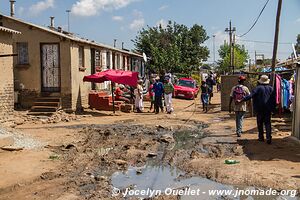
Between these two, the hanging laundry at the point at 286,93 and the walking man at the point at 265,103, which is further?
the hanging laundry at the point at 286,93

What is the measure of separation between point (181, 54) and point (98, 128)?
30.1 metres

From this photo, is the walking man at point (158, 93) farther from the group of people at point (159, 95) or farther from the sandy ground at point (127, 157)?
the sandy ground at point (127, 157)

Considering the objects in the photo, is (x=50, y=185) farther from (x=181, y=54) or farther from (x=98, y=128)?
(x=181, y=54)

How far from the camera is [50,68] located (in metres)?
19.4

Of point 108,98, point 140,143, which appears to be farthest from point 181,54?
point 140,143

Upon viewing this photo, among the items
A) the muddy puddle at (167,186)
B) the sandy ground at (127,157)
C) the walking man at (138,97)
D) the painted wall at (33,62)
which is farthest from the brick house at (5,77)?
the muddy puddle at (167,186)

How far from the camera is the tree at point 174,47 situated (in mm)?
40594

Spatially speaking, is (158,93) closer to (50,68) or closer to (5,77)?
(50,68)

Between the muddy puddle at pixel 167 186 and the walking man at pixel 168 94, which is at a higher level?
the walking man at pixel 168 94

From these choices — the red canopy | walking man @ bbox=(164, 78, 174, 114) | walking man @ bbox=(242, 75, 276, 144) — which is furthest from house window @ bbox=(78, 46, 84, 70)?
walking man @ bbox=(242, 75, 276, 144)

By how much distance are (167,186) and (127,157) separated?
2.50 m

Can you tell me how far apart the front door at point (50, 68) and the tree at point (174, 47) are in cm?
2139

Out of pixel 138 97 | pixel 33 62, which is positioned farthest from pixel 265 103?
pixel 33 62

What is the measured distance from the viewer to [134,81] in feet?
65.0
